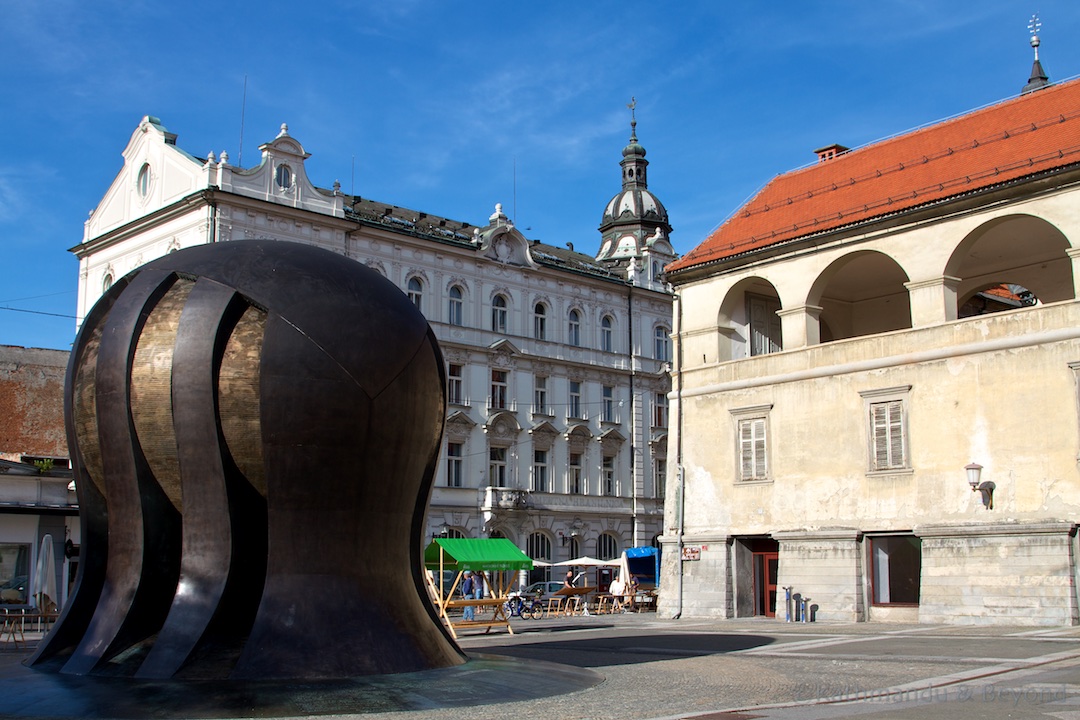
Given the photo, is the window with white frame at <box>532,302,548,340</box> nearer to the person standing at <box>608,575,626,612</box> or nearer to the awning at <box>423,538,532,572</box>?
the person standing at <box>608,575,626,612</box>

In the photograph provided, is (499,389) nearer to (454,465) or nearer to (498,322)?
(498,322)

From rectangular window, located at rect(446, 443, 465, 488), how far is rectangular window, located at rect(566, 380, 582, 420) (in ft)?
20.8

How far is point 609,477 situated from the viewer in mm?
54500

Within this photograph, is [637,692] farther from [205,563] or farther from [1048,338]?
[1048,338]

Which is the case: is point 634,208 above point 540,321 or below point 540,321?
above

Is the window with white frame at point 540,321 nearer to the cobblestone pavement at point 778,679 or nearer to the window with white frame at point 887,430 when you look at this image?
the window with white frame at point 887,430

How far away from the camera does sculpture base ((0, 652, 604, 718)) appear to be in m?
8.82

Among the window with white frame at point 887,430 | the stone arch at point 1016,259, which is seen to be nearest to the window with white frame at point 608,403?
the stone arch at point 1016,259

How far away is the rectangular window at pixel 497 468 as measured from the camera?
49.8 m

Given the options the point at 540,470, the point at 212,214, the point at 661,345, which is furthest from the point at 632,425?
the point at 212,214

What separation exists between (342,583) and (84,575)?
8.87ft

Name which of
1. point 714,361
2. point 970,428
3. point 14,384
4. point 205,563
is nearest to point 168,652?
point 205,563

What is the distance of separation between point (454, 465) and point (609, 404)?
9.66 m

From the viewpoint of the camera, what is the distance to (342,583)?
10.8 meters
